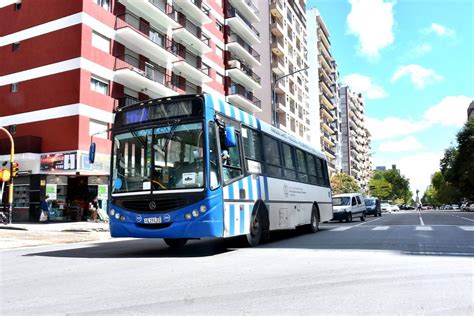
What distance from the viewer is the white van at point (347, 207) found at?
25641 millimetres

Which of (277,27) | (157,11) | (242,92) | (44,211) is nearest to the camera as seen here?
(44,211)

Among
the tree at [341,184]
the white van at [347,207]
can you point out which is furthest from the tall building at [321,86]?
the white van at [347,207]

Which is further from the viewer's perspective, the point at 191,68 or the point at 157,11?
the point at 191,68

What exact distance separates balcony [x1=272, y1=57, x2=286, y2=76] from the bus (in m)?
49.0

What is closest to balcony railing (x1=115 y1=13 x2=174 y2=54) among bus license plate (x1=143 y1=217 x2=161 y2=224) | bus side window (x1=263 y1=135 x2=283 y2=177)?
bus side window (x1=263 y1=135 x2=283 y2=177)

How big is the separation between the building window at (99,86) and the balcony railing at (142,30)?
3931 millimetres

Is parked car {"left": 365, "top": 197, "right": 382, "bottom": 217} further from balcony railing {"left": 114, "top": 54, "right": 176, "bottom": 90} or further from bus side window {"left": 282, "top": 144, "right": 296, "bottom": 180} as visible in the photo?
bus side window {"left": 282, "top": 144, "right": 296, "bottom": 180}

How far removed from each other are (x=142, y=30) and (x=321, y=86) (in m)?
55.6

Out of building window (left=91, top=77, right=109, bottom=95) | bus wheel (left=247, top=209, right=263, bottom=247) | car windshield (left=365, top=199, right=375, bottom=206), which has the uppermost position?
building window (left=91, top=77, right=109, bottom=95)

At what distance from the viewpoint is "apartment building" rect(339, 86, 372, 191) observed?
363 ft

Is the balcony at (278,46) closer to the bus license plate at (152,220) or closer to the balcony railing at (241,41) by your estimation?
the balcony railing at (241,41)

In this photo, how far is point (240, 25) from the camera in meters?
46.9

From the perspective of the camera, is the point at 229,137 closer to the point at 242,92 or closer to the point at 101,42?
the point at 101,42

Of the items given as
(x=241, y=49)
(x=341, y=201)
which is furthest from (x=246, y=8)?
(x=341, y=201)
